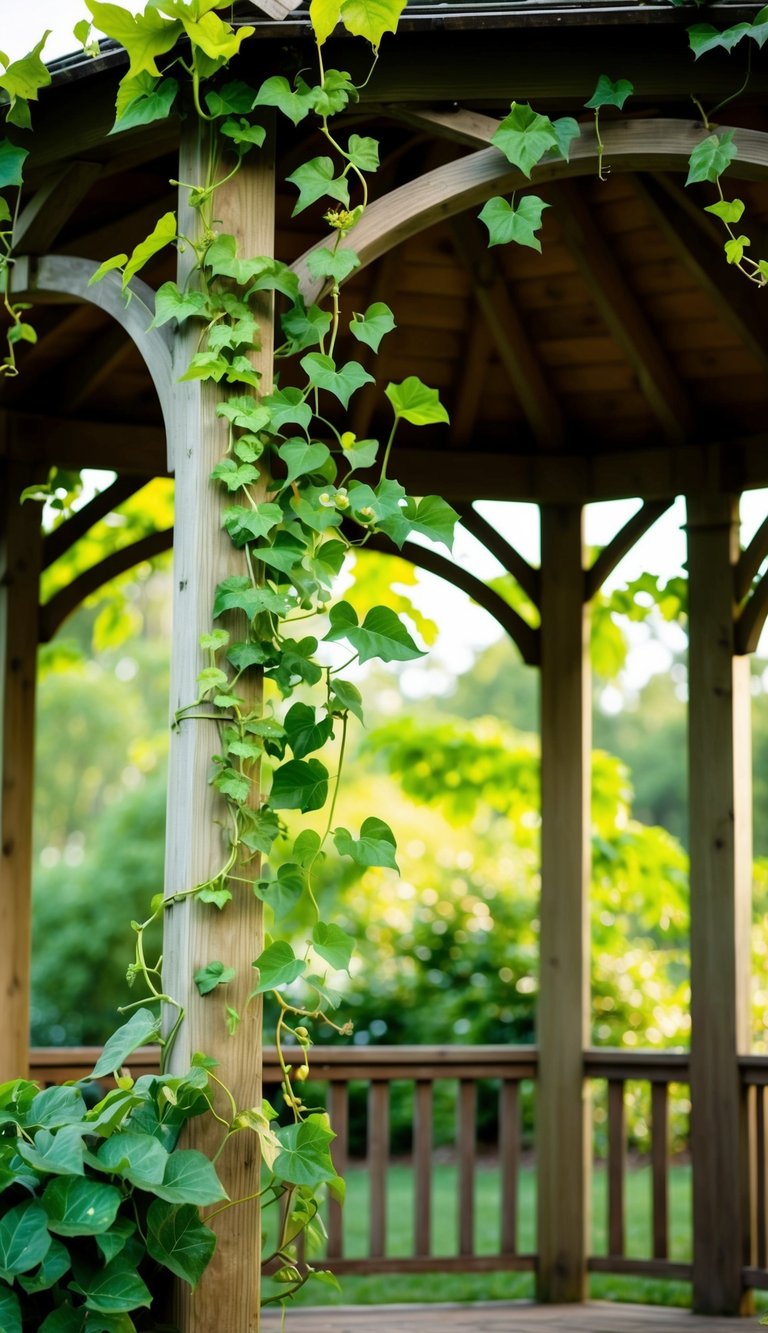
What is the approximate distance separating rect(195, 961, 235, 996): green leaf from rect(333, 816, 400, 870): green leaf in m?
0.31

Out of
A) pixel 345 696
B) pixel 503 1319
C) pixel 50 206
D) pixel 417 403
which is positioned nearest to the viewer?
pixel 345 696

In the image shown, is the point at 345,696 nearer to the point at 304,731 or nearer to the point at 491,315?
the point at 304,731

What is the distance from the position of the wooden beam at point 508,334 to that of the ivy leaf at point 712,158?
5.78ft

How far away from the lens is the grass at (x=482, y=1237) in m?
5.38

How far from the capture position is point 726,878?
4723 millimetres

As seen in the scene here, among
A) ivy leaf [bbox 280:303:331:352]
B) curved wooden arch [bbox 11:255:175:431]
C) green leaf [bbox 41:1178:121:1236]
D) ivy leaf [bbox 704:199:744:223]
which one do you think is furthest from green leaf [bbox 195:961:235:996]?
ivy leaf [bbox 704:199:744:223]

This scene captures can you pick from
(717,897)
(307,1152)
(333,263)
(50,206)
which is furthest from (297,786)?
(717,897)

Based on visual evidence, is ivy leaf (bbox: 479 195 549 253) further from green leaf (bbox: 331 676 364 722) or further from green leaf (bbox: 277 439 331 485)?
green leaf (bbox: 331 676 364 722)

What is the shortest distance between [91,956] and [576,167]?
9.49 meters

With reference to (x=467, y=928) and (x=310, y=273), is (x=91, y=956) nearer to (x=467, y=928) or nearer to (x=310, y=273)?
(x=467, y=928)

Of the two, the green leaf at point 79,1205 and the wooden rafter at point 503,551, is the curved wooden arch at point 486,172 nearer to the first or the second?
the green leaf at point 79,1205

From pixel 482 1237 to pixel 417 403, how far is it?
527 centimetres

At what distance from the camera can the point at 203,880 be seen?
109 inches

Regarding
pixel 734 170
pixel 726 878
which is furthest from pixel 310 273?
pixel 726 878
